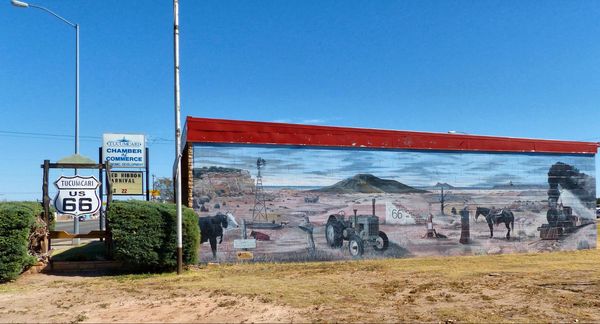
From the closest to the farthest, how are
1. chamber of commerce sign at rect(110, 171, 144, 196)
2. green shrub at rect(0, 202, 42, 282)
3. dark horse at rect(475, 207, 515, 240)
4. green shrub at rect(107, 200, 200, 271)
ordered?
green shrub at rect(0, 202, 42, 282), green shrub at rect(107, 200, 200, 271), dark horse at rect(475, 207, 515, 240), chamber of commerce sign at rect(110, 171, 144, 196)

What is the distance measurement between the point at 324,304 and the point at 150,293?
354cm

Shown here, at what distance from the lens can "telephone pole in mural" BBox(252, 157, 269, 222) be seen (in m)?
15.1

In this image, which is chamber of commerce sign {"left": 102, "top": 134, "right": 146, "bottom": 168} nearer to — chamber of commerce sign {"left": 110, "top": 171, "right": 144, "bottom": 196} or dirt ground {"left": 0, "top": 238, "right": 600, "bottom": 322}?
chamber of commerce sign {"left": 110, "top": 171, "right": 144, "bottom": 196}

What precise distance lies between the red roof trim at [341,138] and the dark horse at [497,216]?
2.15 meters

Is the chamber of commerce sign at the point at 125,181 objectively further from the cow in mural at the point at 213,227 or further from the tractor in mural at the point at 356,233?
the tractor in mural at the point at 356,233

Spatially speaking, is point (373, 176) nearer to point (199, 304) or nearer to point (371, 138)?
point (371, 138)

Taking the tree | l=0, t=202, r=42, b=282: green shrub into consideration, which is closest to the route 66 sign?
l=0, t=202, r=42, b=282: green shrub

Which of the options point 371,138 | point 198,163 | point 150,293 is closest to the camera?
point 150,293

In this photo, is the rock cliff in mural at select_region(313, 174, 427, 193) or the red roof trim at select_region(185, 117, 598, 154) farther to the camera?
A: the rock cliff in mural at select_region(313, 174, 427, 193)

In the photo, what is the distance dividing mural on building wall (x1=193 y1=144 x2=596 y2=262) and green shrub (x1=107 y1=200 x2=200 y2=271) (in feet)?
6.81

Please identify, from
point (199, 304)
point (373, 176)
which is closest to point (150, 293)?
point (199, 304)

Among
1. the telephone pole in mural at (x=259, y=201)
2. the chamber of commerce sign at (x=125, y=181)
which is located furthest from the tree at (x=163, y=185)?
the telephone pole in mural at (x=259, y=201)

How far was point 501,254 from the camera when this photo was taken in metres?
18.0

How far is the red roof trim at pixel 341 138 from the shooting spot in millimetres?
14742
